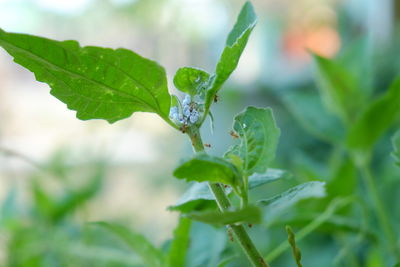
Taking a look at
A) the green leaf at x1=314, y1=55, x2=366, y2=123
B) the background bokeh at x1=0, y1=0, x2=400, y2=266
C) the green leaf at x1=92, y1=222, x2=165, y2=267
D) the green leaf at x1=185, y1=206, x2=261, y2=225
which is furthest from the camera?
the background bokeh at x1=0, y1=0, x2=400, y2=266

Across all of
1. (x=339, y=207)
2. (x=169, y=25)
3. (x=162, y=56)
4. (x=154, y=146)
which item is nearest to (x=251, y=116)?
(x=339, y=207)

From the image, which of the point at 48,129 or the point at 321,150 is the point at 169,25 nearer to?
the point at 321,150

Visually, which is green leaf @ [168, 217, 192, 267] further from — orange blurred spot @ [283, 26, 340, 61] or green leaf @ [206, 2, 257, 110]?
orange blurred spot @ [283, 26, 340, 61]

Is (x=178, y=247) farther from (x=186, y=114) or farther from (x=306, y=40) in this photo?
(x=306, y=40)

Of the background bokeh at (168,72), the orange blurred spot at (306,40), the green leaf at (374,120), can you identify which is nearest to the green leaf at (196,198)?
the green leaf at (374,120)

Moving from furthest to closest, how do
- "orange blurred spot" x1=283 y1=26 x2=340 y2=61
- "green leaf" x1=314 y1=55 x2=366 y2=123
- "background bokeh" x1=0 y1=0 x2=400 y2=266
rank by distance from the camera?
"orange blurred spot" x1=283 y1=26 x2=340 y2=61 < "background bokeh" x1=0 y1=0 x2=400 y2=266 < "green leaf" x1=314 y1=55 x2=366 y2=123

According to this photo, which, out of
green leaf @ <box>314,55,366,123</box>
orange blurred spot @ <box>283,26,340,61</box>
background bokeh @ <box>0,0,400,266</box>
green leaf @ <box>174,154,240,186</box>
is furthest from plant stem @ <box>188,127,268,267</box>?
orange blurred spot @ <box>283,26,340,61</box>

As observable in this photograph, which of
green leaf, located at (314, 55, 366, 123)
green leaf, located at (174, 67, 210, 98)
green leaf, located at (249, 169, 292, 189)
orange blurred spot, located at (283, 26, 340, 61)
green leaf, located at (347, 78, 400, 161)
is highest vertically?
orange blurred spot, located at (283, 26, 340, 61)
